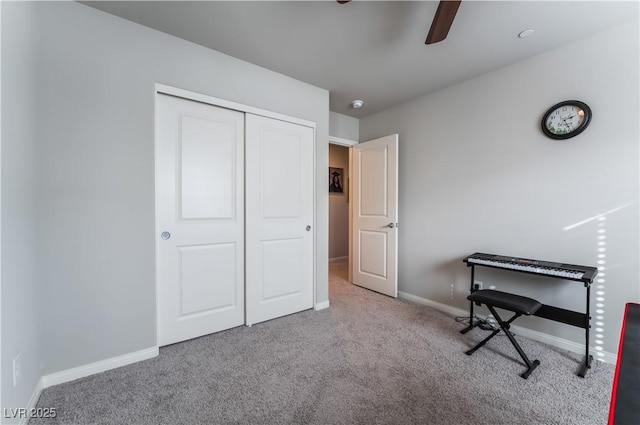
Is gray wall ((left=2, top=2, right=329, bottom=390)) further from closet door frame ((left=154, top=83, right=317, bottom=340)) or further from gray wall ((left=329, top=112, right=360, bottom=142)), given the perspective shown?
gray wall ((left=329, top=112, right=360, bottom=142))

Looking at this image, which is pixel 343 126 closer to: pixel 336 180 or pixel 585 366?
pixel 336 180

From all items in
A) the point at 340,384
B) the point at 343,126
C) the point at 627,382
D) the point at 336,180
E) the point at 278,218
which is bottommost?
the point at 340,384

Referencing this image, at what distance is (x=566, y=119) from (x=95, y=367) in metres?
3.97

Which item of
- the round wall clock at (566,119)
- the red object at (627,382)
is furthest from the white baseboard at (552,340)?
the round wall clock at (566,119)

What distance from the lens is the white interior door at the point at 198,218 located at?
7.10 feet

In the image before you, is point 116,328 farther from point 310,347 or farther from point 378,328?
point 378,328

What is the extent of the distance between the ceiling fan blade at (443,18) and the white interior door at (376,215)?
1.79 m

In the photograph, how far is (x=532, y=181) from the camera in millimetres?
2371

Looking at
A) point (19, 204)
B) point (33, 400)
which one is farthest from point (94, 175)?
point (33, 400)

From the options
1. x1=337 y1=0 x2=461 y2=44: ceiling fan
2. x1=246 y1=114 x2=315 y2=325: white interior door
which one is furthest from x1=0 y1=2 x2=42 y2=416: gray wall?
x1=337 y1=0 x2=461 y2=44: ceiling fan

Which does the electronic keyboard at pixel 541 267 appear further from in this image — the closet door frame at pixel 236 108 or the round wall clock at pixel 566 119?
the closet door frame at pixel 236 108

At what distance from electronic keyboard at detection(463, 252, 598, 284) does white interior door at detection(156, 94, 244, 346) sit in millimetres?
2213

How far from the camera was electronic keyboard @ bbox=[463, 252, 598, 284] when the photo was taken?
1.89m

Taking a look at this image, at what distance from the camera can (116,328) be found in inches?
75.7
